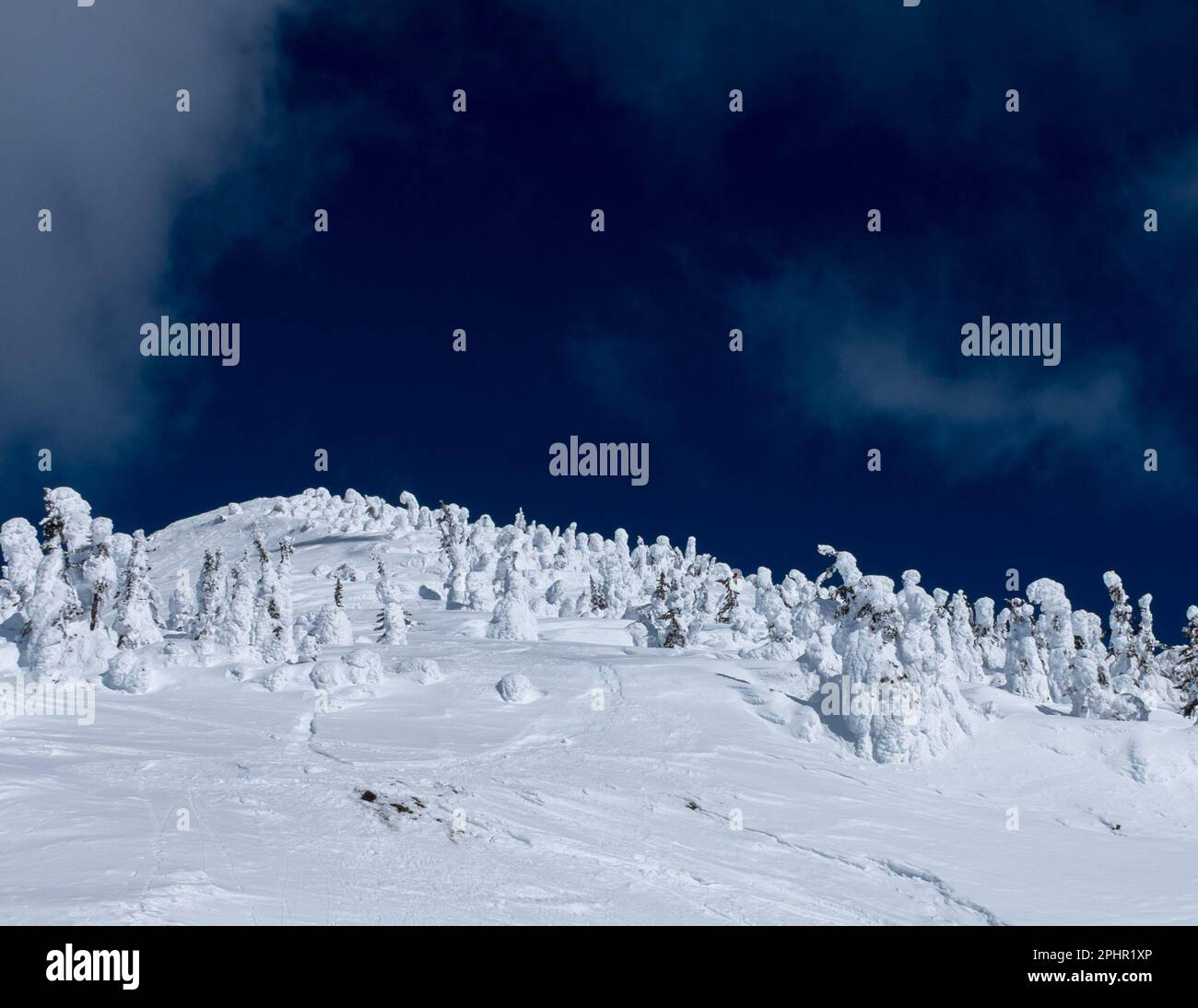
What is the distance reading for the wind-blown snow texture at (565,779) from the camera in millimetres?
14289

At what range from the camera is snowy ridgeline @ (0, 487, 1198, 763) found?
29828mm

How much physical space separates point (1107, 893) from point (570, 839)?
11.9 meters

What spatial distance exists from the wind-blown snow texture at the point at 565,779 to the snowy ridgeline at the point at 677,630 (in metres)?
0.18

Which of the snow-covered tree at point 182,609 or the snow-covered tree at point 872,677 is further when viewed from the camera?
the snow-covered tree at point 182,609

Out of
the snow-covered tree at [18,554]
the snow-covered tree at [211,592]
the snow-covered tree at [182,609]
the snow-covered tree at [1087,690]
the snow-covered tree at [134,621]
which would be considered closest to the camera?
the snow-covered tree at [1087,690]

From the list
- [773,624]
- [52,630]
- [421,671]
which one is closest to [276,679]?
[421,671]

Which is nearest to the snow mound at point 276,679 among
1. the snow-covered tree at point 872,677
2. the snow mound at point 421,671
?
the snow mound at point 421,671

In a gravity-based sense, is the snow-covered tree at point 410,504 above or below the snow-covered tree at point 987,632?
above

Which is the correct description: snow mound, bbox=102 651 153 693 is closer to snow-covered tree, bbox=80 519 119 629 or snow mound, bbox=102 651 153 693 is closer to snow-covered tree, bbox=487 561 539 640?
snow-covered tree, bbox=80 519 119 629

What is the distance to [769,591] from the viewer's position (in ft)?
258

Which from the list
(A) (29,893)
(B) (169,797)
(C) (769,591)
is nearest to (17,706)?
(B) (169,797)

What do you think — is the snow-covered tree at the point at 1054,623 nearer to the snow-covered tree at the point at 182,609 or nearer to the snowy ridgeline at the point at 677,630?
the snowy ridgeline at the point at 677,630

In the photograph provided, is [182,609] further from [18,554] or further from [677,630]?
[677,630]
